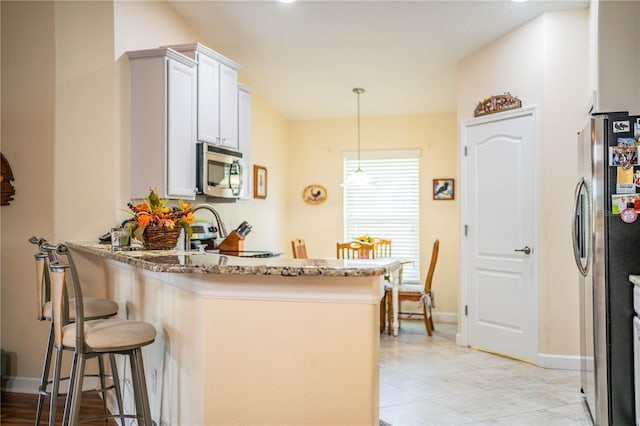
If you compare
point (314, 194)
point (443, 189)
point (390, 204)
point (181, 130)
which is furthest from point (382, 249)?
point (181, 130)

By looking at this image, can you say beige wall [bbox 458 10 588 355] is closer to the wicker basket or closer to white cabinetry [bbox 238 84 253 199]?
white cabinetry [bbox 238 84 253 199]

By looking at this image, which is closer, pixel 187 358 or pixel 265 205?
pixel 187 358

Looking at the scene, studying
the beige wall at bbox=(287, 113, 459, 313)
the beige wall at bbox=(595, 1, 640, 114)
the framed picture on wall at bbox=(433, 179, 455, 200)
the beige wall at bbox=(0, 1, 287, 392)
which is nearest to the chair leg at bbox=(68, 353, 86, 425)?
the beige wall at bbox=(0, 1, 287, 392)

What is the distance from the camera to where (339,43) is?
4582 mm

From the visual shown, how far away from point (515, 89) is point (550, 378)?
7.77 feet

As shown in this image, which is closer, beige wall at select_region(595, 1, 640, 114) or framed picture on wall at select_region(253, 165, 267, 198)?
beige wall at select_region(595, 1, 640, 114)

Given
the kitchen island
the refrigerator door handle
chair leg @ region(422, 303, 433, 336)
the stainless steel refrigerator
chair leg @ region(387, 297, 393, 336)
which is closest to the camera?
the kitchen island

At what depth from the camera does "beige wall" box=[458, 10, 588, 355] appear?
4113 mm

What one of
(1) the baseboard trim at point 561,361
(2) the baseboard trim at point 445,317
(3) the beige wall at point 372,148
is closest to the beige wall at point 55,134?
(1) the baseboard trim at point 561,361

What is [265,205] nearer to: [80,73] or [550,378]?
[80,73]

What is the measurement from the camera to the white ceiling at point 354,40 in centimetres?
396

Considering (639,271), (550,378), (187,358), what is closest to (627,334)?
(639,271)

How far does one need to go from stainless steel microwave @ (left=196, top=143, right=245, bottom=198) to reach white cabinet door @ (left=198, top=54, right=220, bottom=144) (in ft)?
0.36

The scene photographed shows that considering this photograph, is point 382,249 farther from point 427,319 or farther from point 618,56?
point 618,56
